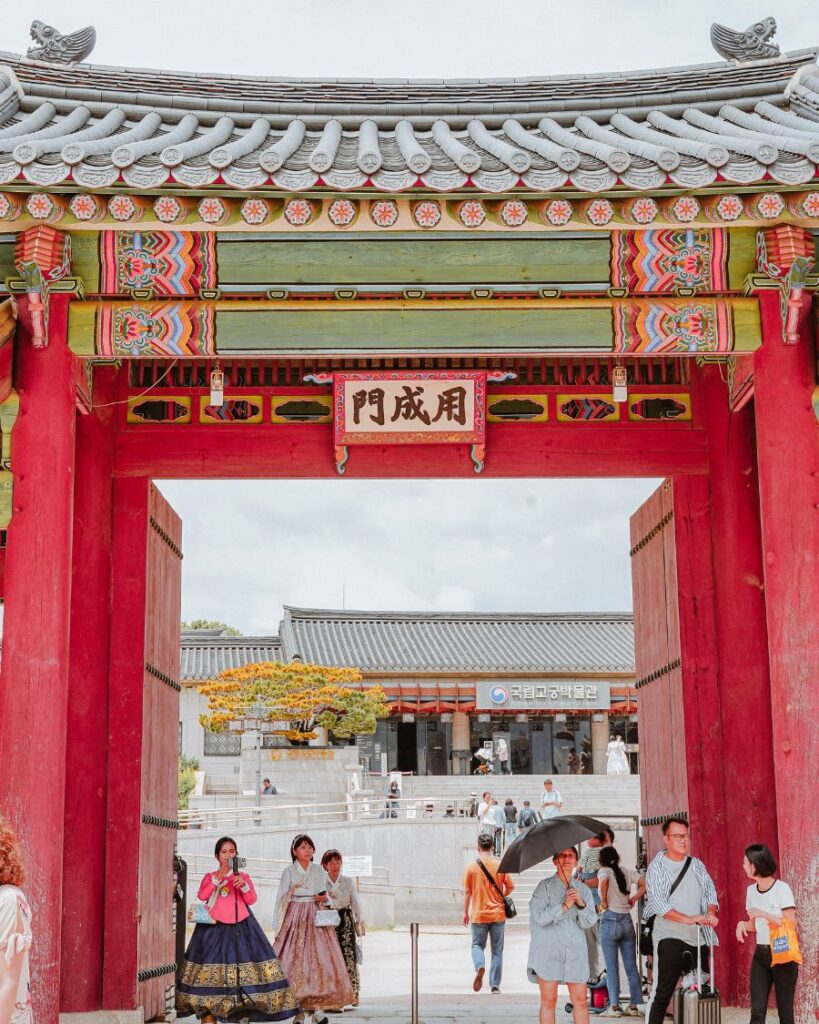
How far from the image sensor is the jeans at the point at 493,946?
1365cm

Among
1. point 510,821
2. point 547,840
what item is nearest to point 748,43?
point 547,840

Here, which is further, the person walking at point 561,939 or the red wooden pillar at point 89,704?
the red wooden pillar at point 89,704

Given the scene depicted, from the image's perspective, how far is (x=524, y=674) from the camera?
46312mm

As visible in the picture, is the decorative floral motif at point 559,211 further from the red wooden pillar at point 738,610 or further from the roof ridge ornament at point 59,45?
the roof ridge ornament at point 59,45

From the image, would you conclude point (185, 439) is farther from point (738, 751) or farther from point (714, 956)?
point (714, 956)

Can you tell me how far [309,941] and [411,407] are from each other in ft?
13.8

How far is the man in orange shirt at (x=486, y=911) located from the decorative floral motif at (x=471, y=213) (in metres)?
7.69

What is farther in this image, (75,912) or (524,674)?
(524,674)

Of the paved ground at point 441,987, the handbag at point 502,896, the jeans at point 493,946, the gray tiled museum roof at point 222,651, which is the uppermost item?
the gray tiled museum roof at point 222,651

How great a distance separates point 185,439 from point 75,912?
361 centimetres

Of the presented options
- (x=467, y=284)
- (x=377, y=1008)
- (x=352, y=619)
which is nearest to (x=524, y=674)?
(x=352, y=619)

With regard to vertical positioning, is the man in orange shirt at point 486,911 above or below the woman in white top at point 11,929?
below

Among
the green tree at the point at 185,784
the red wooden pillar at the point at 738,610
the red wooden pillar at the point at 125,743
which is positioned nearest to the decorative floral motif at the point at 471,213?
the red wooden pillar at the point at 738,610

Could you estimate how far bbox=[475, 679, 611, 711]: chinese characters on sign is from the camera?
151ft
